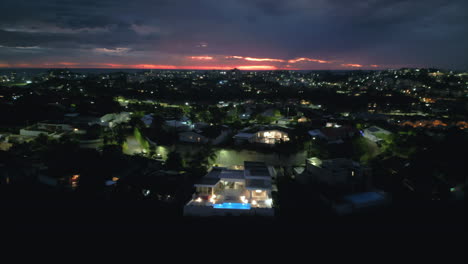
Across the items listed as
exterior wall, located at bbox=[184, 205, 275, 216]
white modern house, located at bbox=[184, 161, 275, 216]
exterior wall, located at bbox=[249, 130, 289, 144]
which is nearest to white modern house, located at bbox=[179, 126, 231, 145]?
exterior wall, located at bbox=[249, 130, 289, 144]

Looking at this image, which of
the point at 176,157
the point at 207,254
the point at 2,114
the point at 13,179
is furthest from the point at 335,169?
the point at 2,114

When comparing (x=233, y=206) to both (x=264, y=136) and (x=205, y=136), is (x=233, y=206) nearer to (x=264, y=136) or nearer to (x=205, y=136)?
(x=205, y=136)

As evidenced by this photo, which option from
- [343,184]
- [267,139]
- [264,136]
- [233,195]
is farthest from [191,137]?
[343,184]

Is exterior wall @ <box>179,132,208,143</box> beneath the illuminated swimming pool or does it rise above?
above

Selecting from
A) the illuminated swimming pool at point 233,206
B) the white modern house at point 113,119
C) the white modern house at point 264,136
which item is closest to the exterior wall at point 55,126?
the white modern house at point 113,119

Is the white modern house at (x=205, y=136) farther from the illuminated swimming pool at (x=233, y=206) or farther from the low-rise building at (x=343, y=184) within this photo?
the illuminated swimming pool at (x=233, y=206)

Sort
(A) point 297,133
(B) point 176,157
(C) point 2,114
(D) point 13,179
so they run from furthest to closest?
(C) point 2,114
(A) point 297,133
(B) point 176,157
(D) point 13,179

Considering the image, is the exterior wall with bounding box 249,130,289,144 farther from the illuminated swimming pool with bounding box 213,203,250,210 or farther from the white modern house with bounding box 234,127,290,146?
the illuminated swimming pool with bounding box 213,203,250,210

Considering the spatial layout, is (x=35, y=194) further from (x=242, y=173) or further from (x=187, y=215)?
(x=242, y=173)

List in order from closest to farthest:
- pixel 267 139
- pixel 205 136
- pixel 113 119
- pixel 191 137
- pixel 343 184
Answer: pixel 343 184
pixel 205 136
pixel 191 137
pixel 267 139
pixel 113 119
